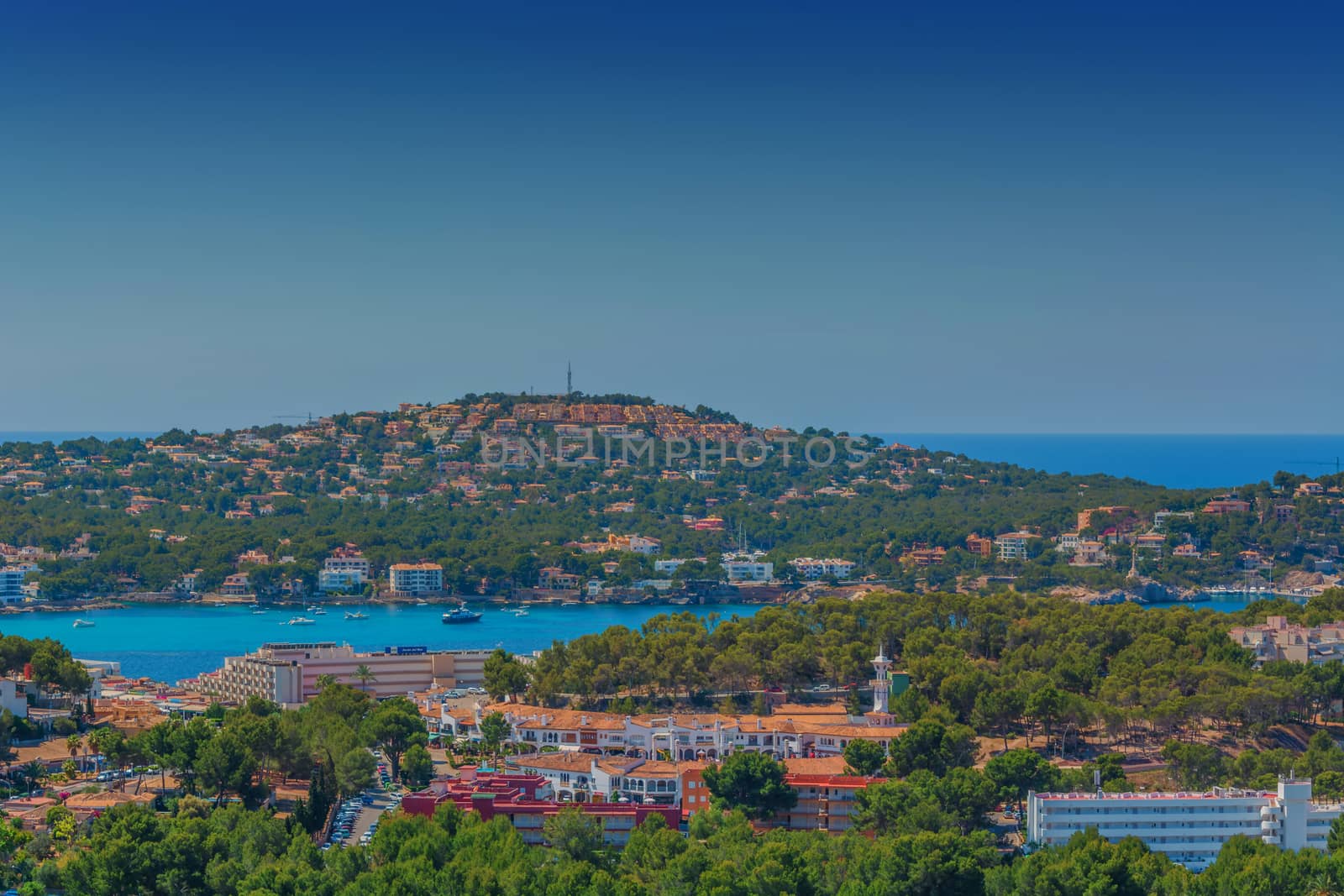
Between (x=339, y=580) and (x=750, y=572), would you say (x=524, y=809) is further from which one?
(x=750, y=572)

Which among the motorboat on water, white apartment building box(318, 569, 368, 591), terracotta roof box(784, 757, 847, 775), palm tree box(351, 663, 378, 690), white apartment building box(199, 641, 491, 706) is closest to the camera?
terracotta roof box(784, 757, 847, 775)

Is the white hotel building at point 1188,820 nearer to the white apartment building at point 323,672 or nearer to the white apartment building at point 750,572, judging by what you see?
the white apartment building at point 323,672

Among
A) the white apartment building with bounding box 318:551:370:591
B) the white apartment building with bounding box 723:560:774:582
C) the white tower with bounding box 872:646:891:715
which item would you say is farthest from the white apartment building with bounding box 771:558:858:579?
the white tower with bounding box 872:646:891:715

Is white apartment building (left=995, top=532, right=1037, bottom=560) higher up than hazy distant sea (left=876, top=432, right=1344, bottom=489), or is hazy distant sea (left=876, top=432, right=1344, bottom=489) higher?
hazy distant sea (left=876, top=432, right=1344, bottom=489)

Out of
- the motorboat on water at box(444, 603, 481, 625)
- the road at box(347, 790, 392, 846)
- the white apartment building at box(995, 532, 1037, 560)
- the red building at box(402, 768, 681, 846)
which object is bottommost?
the road at box(347, 790, 392, 846)

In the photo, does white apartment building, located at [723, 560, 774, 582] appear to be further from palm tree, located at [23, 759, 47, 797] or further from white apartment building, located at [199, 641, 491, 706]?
palm tree, located at [23, 759, 47, 797]

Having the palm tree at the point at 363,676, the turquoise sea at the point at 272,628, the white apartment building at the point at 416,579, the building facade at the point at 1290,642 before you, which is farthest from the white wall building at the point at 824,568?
the palm tree at the point at 363,676

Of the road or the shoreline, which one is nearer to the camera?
the road
